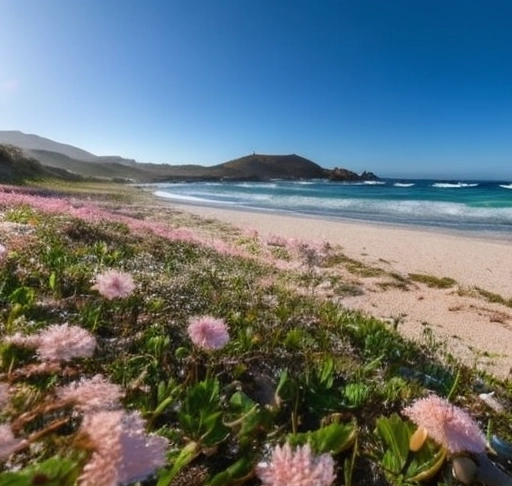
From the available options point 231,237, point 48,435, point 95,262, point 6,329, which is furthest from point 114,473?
point 231,237

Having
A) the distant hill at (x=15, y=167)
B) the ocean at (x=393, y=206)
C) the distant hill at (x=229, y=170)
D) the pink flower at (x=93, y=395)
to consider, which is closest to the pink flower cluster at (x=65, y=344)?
the pink flower at (x=93, y=395)

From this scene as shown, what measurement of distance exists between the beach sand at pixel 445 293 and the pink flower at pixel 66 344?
12.1 ft

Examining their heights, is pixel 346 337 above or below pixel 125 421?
below

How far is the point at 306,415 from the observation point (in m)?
2.57

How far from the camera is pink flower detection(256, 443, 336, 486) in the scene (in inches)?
46.6

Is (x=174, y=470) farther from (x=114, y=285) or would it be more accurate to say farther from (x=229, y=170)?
(x=229, y=170)

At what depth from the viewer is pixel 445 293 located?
8703mm

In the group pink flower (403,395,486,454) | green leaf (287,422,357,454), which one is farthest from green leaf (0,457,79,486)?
pink flower (403,395,486,454)

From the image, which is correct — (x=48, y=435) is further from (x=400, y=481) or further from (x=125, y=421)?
(x=400, y=481)

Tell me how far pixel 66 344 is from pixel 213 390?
78 centimetres

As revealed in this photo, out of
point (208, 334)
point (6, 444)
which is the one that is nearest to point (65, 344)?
point (6, 444)

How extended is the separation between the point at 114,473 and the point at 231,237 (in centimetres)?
1266

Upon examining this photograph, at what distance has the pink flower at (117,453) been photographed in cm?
106

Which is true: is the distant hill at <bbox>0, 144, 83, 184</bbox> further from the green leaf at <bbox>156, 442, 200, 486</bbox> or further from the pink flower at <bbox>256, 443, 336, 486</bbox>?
the pink flower at <bbox>256, 443, 336, 486</bbox>
